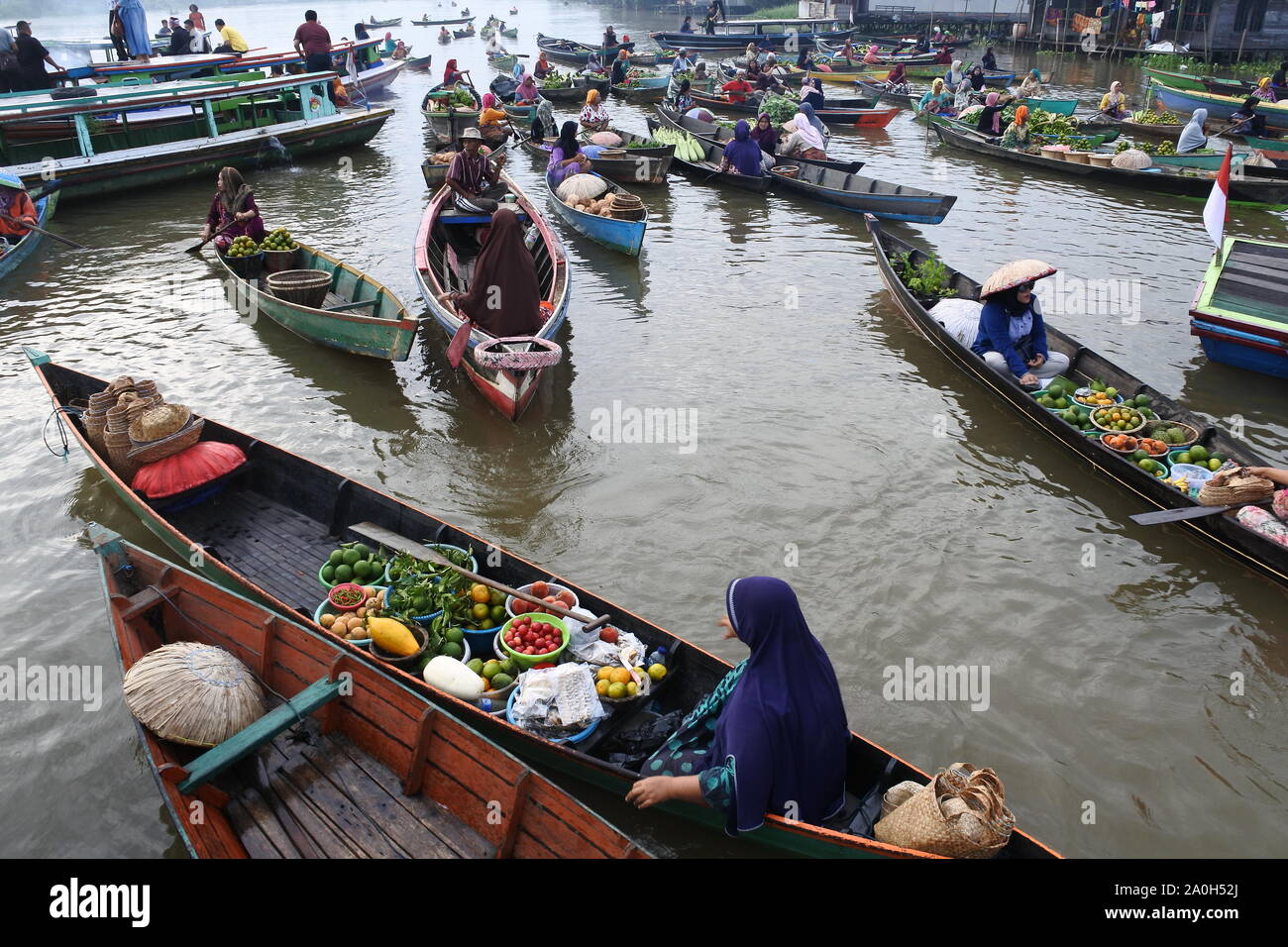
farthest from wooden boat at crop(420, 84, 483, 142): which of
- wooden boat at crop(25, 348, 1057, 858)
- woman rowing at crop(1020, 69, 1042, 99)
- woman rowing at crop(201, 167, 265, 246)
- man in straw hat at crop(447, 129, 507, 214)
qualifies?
woman rowing at crop(1020, 69, 1042, 99)

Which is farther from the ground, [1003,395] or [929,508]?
[1003,395]

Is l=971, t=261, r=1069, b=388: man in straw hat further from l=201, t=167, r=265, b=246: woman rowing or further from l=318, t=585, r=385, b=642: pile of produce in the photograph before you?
l=201, t=167, r=265, b=246: woman rowing

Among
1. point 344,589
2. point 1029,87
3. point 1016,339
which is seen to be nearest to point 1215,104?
point 1029,87

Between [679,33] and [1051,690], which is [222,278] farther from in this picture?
[679,33]

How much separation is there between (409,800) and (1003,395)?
7365mm

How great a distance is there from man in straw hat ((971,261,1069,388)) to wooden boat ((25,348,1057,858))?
5.39 metres

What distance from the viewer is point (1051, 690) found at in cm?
576

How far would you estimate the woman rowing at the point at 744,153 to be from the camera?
17.5m

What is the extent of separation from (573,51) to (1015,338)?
36.3 meters

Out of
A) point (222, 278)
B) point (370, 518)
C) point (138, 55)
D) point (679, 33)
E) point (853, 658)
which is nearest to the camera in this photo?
point (853, 658)

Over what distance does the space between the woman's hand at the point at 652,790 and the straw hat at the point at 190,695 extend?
7.64 ft

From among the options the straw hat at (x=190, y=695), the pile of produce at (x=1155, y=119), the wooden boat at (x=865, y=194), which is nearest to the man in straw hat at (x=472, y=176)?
the wooden boat at (x=865, y=194)

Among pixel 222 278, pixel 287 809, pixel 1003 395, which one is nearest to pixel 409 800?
pixel 287 809

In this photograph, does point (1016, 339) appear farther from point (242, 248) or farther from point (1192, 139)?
point (1192, 139)
